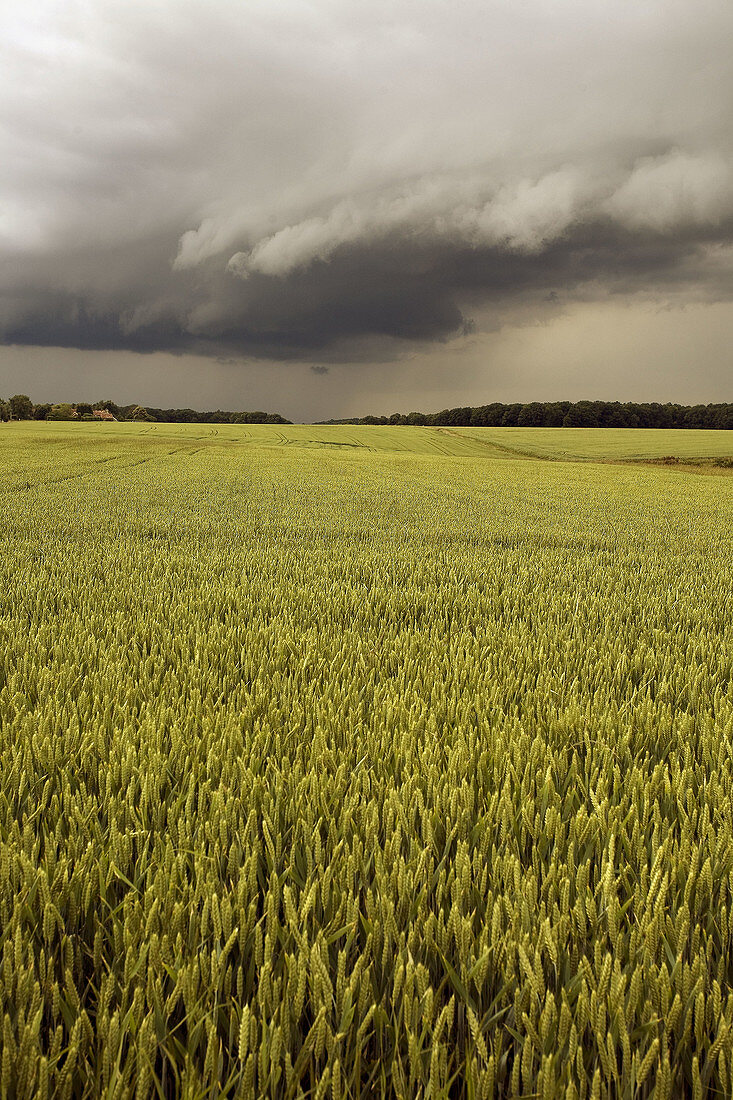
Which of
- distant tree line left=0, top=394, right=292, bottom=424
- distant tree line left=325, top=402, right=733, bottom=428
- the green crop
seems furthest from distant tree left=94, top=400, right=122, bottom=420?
the green crop

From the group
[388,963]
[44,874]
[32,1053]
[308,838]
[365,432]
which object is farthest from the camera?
[365,432]

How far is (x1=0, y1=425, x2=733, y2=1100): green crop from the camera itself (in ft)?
3.29

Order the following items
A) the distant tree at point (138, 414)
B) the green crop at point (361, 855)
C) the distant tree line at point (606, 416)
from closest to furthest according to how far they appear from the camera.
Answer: the green crop at point (361, 855), the distant tree line at point (606, 416), the distant tree at point (138, 414)

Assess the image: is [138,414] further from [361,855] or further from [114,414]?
[361,855]

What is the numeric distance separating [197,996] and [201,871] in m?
0.28

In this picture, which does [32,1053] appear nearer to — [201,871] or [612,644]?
[201,871]

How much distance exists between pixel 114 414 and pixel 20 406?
69.5ft

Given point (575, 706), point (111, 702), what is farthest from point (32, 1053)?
point (575, 706)

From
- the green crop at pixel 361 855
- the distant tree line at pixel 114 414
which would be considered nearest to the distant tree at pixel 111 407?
the distant tree line at pixel 114 414

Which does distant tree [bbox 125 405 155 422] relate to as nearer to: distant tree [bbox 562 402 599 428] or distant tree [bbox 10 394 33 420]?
distant tree [bbox 10 394 33 420]

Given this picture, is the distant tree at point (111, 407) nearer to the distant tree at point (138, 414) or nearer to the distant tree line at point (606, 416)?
the distant tree at point (138, 414)

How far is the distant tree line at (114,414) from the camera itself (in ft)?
333

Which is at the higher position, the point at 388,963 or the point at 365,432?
the point at 365,432

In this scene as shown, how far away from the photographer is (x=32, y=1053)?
95 cm
